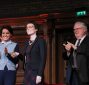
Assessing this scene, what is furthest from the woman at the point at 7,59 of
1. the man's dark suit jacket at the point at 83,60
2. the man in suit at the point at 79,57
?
the man's dark suit jacket at the point at 83,60

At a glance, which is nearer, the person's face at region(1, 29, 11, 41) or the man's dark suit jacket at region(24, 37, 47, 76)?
the man's dark suit jacket at region(24, 37, 47, 76)

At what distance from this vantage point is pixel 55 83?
1050 cm

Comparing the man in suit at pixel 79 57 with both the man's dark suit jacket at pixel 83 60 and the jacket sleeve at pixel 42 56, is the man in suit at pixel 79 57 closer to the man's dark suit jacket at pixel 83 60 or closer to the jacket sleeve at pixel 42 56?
the man's dark suit jacket at pixel 83 60

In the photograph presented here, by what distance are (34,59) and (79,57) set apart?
0.73 m

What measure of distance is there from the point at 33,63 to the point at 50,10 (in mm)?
4006

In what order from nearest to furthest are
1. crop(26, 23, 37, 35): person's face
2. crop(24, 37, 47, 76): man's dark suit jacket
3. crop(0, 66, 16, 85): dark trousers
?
crop(24, 37, 47, 76): man's dark suit jacket
crop(26, 23, 37, 35): person's face
crop(0, 66, 16, 85): dark trousers

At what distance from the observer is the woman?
718 cm

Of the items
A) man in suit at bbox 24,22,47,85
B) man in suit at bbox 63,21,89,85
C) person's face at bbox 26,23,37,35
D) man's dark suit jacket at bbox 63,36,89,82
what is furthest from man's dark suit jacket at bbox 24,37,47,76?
man's dark suit jacket at bbox 63,36,89,82

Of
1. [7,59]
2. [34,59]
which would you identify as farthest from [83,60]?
[7,59]

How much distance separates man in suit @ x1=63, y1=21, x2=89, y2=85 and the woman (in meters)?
0.94

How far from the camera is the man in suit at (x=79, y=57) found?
6.70 meters

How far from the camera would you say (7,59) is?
727cm

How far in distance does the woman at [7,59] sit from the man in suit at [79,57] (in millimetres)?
941

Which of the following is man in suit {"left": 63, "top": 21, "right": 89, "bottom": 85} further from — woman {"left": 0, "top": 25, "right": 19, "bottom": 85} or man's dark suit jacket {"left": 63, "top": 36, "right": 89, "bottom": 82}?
woman {"left": 0, "top": 25, "right": 19, "bottom": 85}
